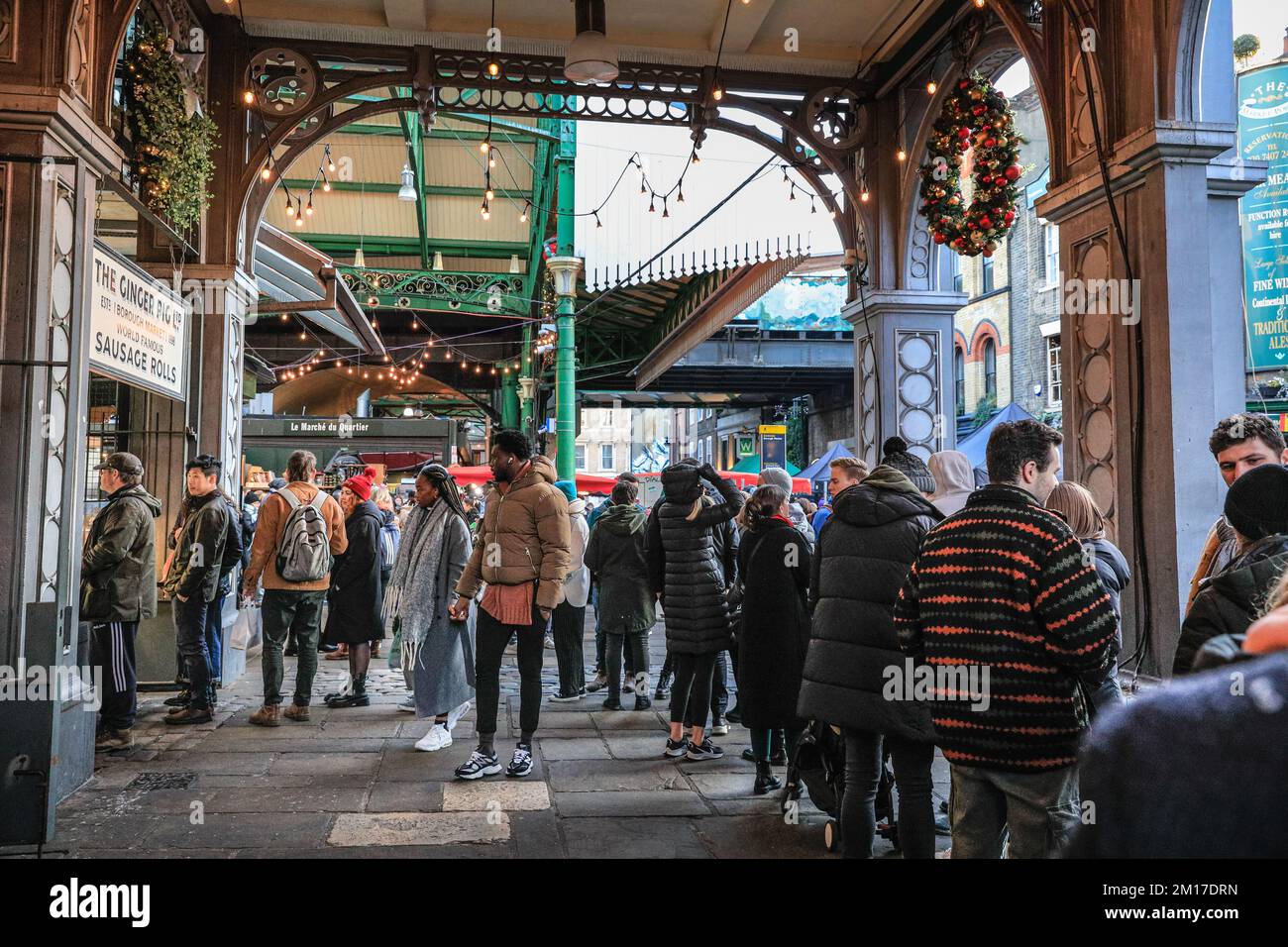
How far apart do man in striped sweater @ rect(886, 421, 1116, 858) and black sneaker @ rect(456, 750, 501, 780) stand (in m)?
3.20

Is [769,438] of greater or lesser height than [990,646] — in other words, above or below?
above

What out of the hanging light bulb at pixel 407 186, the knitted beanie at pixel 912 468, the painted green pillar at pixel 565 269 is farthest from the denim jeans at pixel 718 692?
the hanging light bulb at pixel 407 186

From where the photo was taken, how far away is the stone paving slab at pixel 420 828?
4293mm

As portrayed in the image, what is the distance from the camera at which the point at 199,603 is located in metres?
6.74

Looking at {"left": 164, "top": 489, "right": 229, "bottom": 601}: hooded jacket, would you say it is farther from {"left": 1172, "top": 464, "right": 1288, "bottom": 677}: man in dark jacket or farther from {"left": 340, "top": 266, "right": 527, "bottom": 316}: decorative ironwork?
{"left": 340, "top": 266, "right": 527, "bottom": 316}: decorative ironwork

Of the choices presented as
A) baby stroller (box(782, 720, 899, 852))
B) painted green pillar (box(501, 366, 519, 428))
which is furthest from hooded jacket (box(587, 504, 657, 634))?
painted green pillar (box(501, 366, 519, 428))

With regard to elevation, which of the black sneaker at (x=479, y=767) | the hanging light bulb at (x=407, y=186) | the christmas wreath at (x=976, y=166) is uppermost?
the hanging light bulb at (x=407, y=186)

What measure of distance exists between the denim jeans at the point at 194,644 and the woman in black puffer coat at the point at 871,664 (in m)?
4.94

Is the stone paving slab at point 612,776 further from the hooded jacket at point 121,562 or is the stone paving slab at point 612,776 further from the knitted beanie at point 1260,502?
the knitted beanie at point 1260,502

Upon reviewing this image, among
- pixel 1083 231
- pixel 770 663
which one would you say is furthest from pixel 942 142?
pixel 770 663

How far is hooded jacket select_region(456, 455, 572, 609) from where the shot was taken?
17.6 feet

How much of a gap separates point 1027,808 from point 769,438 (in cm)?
2042

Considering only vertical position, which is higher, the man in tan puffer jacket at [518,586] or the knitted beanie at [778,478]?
the knitted beanie at [778,478]
